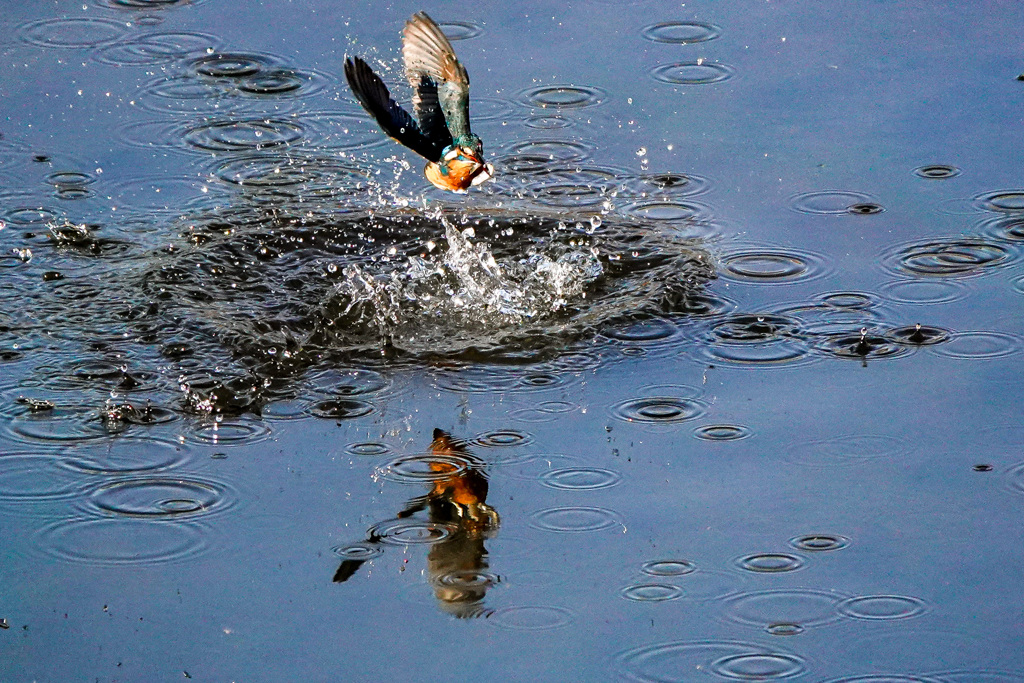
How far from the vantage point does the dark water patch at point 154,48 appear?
6.71 metres

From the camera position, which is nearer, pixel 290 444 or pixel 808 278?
pixel 290 444

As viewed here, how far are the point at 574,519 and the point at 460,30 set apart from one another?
359cm

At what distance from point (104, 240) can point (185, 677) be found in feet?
8.46

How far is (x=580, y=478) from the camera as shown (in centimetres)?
394

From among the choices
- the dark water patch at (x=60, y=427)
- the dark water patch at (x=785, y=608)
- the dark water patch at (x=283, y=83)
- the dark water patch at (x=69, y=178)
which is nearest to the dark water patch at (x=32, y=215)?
the dark water patch at (x=69, y=178)

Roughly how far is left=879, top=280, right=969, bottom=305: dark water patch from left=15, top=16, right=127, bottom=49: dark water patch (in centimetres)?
378

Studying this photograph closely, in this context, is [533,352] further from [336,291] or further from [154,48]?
[154,48]

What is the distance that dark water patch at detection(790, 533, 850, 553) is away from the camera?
11.9 ft

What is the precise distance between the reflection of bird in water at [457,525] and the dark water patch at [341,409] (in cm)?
25

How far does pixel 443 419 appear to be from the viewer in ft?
14.0

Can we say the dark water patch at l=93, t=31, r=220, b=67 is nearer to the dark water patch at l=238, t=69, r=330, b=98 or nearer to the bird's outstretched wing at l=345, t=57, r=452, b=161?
the dark water patch at l=238, t=69, r=330, b=98

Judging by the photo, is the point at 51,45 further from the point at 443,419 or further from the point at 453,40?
the point at 443,419

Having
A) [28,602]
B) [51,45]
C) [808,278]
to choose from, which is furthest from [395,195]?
[28,602]

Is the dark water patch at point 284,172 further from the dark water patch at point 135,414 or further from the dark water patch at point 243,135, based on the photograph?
the dark water patch at point 135,414
